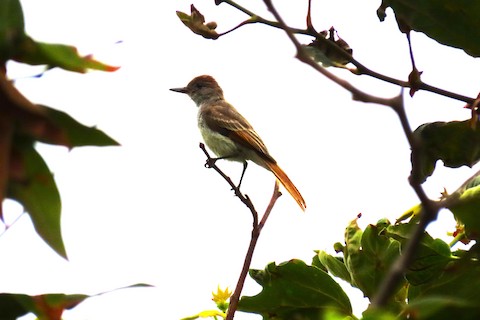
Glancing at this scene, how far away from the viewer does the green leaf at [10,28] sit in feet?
4.76

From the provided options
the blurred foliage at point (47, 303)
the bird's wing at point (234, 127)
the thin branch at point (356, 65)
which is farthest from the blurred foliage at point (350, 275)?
the bird's wing at point (234, 127)

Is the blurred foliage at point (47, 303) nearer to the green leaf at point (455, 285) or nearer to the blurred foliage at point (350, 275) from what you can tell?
the green leaf at point (455, 285)

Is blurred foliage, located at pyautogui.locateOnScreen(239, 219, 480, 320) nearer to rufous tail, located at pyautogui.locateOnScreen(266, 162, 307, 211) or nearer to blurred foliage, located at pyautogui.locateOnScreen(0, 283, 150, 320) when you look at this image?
blurred foliage, located at pyautogui.locateOnScreen(0, 283, 150, 320)

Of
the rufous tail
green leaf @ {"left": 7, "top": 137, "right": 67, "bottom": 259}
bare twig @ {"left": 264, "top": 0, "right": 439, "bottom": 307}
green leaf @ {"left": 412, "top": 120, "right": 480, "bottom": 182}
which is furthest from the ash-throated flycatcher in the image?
bare twig @ {"left": 264, "top": 0, "right": 439, "bottom": 307}

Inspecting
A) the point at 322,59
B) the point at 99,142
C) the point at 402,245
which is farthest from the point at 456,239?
the point at 99,142

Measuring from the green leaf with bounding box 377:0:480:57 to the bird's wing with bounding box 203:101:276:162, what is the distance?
5.16 metres

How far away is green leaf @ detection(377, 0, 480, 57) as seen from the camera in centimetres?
245

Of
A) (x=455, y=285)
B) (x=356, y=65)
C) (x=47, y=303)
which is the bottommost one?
(x=47, y=303)

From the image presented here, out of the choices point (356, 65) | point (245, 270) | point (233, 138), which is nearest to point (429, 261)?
point (245, 270)

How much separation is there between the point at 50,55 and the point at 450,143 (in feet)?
4.77

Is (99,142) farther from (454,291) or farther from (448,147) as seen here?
(448,147)

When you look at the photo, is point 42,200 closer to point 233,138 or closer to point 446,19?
point 446,19

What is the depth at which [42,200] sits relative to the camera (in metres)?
1.48

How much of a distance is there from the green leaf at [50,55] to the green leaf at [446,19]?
4.41 ft
